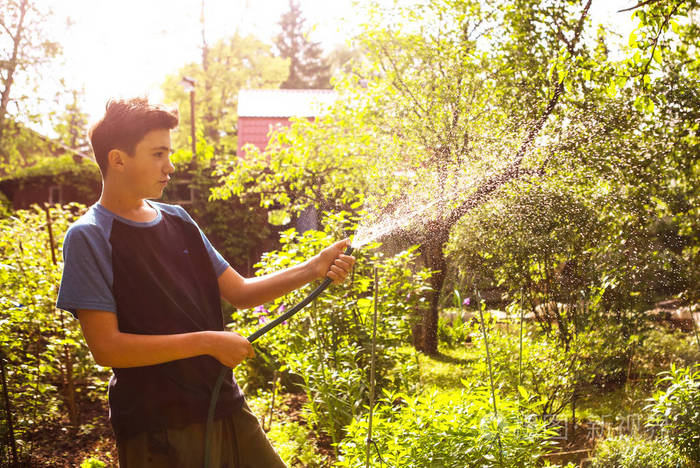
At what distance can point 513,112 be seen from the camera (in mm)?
3738

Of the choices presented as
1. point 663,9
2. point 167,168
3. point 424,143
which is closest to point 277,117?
point 424,143

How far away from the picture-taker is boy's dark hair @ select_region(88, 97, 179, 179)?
1685mm

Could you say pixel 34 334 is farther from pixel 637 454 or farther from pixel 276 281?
pixel 637 454

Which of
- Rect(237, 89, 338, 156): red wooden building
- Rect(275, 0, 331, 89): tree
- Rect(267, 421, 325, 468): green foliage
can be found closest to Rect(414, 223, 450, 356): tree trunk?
Rect(267, 421, 325, 468): green foliage

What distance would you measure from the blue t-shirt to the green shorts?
0.12ft

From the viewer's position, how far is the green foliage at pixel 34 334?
3.41m

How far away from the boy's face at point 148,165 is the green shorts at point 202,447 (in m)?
0.71

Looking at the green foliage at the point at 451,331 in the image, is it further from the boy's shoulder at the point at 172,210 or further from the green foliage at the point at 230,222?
the green foliage at the point at 230,222

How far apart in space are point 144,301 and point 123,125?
0.53 meters

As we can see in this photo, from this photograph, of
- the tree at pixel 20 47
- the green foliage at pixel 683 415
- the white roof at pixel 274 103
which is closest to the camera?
the green foliage at pixel 683 415

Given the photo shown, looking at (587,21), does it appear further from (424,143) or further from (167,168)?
(167,168)

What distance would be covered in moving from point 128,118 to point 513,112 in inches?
108

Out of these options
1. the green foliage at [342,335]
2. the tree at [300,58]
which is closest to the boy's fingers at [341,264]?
the green foliage at [342,335]

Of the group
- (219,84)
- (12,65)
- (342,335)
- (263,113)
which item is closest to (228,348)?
(342,335)
